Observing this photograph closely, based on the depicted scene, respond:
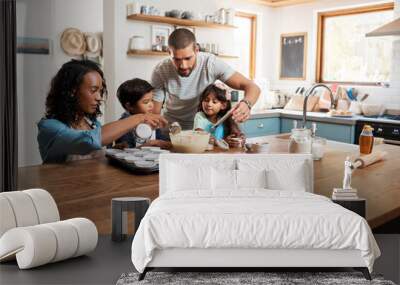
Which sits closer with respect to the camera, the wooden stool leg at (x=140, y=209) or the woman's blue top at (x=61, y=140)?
the wooden stool leg at (x=140, y=209)

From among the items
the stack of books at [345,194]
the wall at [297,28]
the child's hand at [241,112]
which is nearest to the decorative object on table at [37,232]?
the stack of books at [345,194]

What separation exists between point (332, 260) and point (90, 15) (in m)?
2.92

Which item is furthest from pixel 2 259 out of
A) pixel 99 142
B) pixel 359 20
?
pixel 359 20

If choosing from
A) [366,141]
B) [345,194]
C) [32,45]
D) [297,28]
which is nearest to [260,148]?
[366,141]

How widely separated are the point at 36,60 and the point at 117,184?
4.27 ft

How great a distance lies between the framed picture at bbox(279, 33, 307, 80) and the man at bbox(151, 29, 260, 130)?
111 centimetres

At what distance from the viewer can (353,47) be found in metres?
6.09

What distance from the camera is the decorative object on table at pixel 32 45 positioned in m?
4.26

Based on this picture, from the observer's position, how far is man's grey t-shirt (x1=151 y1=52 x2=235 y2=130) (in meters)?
4.99

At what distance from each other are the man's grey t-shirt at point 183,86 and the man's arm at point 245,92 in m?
0.22

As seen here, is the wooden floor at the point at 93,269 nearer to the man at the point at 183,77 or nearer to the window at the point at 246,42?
the man at the point at 183,77

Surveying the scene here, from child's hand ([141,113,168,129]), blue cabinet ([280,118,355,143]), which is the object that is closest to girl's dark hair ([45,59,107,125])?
child's hand ([141,113,168,129])

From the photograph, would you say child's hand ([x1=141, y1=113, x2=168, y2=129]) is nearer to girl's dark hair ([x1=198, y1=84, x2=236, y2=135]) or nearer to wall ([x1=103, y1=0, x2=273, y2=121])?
wall ([x1=103, y1=0, x2=273, y2=121])

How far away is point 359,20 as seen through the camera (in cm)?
589
